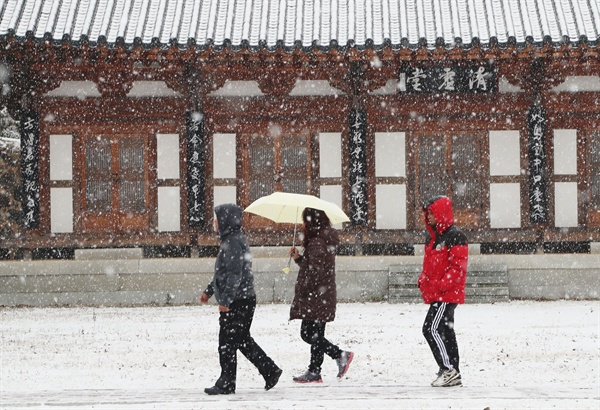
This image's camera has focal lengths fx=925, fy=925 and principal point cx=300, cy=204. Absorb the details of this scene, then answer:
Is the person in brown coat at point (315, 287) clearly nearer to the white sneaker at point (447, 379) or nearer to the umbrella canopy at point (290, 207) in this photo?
the umbrella canopy at point (290, 207)

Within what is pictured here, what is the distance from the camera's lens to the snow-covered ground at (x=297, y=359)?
→ 695cm

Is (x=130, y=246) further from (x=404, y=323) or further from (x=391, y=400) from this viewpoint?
(x=391, y=400)

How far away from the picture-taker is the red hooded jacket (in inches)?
301

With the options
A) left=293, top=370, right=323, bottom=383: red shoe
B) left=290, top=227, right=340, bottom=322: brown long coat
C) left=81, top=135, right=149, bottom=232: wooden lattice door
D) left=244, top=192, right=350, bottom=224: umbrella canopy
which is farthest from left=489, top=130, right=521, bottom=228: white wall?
left=293, top=370, right=323, bottom=383: red shoe

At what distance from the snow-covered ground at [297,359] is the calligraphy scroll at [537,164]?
5.61 feet

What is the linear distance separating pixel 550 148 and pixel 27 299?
881cm

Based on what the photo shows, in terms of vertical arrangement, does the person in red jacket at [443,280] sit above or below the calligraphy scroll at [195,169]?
below

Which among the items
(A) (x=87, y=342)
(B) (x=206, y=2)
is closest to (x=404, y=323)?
(A) (x=87, y=342)

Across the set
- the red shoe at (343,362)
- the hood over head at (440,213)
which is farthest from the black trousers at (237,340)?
the hood over head at (440,213)

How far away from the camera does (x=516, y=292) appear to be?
14.8 metres

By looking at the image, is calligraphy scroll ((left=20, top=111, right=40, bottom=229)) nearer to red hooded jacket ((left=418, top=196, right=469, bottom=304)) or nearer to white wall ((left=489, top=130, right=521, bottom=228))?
white wall ((left=489, top=130, right=521, bottom=228))

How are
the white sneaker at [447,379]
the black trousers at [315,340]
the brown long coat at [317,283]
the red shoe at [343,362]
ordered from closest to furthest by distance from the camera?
1. the white sneaker at [447,379]
2. the brown long coat at [317,283]
3. the black trousers at [315,340]
4. the red shoe at [343,362]

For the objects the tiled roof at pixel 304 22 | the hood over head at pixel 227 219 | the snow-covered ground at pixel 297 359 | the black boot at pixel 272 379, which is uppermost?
the tiled roof at pixel 304 22

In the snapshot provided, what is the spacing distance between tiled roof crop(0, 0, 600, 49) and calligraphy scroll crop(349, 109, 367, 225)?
130cm
